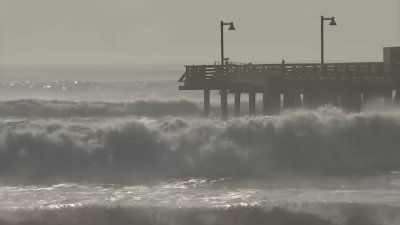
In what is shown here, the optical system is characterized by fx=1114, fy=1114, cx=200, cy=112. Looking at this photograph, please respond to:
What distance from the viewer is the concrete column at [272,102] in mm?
44438

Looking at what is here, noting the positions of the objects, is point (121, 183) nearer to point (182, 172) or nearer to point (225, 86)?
point (182, 172)

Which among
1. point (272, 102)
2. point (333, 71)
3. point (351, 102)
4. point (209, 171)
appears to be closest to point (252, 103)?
point (272, 102)

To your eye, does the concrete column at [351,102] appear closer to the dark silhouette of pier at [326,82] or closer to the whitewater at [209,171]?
the dark silhouette of pier at [326,82]

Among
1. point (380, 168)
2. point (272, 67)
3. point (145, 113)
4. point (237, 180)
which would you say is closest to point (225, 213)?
point (237, 180)

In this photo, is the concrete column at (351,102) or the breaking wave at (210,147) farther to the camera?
the concrete column at (351,102)

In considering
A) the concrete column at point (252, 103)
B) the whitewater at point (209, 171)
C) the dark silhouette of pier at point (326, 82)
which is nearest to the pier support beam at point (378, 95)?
the dark silhouette of pier at point (326, 82)

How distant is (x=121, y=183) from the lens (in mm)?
36375

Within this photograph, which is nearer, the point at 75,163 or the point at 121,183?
the point at 121,183

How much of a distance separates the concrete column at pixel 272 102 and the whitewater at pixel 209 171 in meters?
0.91

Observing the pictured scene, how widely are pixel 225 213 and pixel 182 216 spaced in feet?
3.72

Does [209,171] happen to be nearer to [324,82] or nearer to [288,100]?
[324,82]

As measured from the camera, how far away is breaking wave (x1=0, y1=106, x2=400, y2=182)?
129 feet

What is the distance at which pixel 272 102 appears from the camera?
44500mm

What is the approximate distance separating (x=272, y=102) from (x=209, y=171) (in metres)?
6.65
